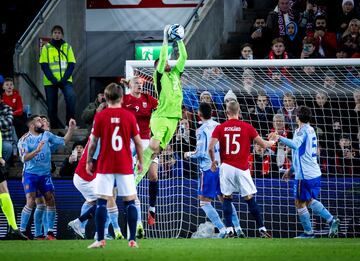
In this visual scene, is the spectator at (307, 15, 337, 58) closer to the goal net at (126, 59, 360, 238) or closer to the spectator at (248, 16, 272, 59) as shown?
the spectator at (248, 16, 272, 59)

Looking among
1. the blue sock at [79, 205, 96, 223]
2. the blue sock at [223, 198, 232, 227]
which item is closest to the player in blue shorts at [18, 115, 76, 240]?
the blue sock at [79, 205, 96, 223]

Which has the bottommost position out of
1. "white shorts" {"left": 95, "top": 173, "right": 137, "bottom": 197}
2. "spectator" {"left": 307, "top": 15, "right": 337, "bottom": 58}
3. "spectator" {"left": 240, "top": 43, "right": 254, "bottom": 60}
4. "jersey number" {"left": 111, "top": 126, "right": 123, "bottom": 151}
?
"white shorts" {"left": 95, "top": 173, "right": 137, "bottom": 197}

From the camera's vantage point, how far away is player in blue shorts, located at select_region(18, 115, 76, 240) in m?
17.9

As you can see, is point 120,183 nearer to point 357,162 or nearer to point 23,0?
point 357,162

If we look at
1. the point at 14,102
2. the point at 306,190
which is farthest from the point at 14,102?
the point at 306,190

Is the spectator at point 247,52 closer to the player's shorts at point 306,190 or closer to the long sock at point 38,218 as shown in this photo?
the player's shorts at point 306,190

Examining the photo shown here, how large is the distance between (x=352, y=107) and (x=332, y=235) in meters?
2.98

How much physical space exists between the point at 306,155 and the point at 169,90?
2.40 meters

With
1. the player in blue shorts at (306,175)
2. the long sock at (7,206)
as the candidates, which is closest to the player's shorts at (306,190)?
the player in blue shorts at (306,175)

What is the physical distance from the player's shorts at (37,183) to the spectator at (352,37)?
6453 mm

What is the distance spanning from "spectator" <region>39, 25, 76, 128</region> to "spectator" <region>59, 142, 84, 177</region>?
177 cm

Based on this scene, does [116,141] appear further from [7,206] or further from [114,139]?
[7,206]

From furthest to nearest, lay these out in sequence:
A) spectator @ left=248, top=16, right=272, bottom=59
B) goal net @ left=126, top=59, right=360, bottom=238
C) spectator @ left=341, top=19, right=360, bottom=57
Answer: spectator @ left=248, top=16, right=272, bottom=59, spectator @ left=341, top=19, right=360, bottom=57, goal net @ left=126, top=59, right=360, bottom=238

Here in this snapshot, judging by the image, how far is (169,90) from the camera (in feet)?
54.3
